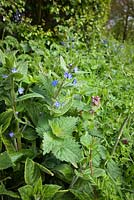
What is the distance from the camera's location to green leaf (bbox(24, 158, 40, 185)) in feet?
5.30

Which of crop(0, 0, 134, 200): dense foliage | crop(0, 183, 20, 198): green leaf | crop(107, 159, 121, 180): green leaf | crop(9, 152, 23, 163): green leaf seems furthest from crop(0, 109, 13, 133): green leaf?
crop(107, 159, 121, 180): green leaf

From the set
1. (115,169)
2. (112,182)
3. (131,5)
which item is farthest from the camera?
(131,5)

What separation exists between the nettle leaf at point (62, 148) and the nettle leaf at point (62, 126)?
1.0 inches

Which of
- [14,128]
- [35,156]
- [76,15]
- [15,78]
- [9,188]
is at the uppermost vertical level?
[76,15]

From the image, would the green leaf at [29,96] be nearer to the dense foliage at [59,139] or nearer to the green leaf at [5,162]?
the dense foliage at [59,139]

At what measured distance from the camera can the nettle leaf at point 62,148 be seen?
1599 millimetres

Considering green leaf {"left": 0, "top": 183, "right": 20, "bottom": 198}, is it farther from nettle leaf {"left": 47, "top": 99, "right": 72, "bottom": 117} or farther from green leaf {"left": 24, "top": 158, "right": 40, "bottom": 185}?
nettle leaf {"left": 47, "top": 99, "right": 72, "bottom": 117}

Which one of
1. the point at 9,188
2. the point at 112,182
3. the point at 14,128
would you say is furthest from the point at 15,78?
the point at 112,182

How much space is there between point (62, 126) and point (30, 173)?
25cm

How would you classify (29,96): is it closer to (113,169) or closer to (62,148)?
(62,148)

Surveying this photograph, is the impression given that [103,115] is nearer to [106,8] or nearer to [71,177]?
[71,177]

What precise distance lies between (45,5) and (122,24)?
4103mm

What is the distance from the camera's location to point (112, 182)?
1706 millimetres

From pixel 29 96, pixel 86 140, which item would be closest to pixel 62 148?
pixel 86 140
